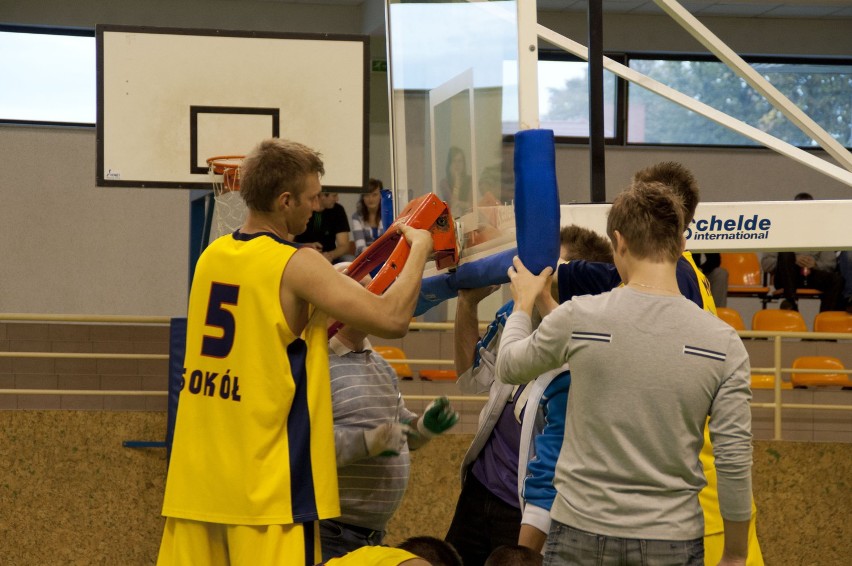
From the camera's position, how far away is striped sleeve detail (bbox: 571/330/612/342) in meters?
2.33

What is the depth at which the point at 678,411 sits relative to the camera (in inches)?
91.4

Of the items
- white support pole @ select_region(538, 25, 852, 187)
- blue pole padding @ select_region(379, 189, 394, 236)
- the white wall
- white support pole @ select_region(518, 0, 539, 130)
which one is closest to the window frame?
the white wall

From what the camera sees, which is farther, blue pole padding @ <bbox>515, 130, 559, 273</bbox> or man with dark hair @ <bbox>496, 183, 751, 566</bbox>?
blue pole padding @ <bbox>515, 130, 559, 273</bbox>

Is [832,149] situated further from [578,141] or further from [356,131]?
[578,141]

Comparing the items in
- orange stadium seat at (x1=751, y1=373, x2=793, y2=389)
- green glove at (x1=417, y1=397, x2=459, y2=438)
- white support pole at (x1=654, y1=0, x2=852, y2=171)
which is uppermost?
white support pole at (x1=654, y1=0, x2=852, y2=171)

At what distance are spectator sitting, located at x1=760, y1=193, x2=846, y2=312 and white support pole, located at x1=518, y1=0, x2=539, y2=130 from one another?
794 cm

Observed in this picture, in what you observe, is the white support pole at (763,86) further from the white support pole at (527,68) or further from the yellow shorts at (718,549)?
the yellow shorts at (718,549)

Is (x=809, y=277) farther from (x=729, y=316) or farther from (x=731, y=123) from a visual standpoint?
(x=731, y=123)

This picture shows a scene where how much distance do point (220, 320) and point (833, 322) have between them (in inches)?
320

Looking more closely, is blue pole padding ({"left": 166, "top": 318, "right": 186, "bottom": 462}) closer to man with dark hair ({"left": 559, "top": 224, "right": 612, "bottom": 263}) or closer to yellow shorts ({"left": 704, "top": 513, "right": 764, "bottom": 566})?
man with dark hair ({"left": 559, "top": 224, "right": 612, "bottom": 263})

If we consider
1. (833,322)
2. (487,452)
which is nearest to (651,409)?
(487,452)

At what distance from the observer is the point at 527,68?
292 cm

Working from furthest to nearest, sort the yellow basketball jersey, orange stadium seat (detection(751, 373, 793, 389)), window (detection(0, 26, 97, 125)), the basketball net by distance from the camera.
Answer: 1. window (detection(0, 26, 97, 125))
2. orange stadium seat (detection(751, 373, 793, 389))
3. the basketball net
4. the yellow basketball jersey

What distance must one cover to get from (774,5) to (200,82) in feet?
27.4
